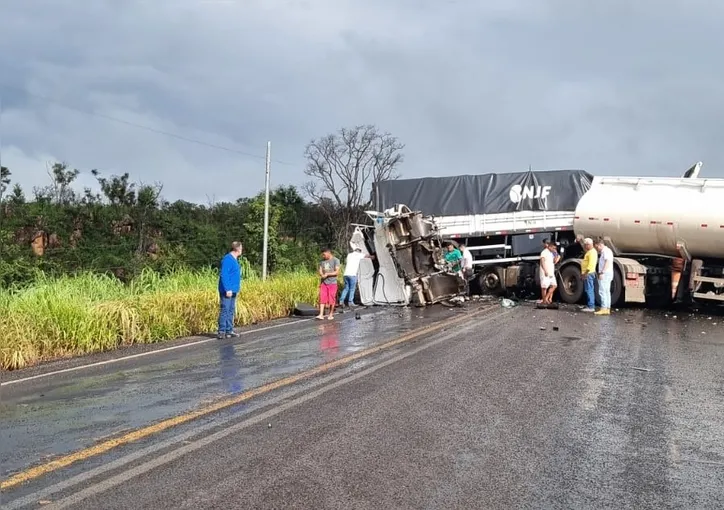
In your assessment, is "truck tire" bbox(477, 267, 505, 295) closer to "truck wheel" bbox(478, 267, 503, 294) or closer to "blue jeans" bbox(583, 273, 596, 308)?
"truck wheel" bbox(478, 267, 503, 294)

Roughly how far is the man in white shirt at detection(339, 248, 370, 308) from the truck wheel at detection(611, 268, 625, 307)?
5.99m

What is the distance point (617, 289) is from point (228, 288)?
9407mm

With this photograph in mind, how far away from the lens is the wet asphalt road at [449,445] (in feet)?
13.3

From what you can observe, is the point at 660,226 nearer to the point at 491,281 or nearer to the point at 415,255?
the point at 491,281

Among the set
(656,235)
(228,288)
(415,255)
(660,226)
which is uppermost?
(660,226)

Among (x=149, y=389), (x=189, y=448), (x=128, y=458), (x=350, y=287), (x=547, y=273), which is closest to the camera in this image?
(x=128, y=458)

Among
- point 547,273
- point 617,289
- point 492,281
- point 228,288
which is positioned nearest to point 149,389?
point 228,288

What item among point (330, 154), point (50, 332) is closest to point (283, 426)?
point (50, 332)

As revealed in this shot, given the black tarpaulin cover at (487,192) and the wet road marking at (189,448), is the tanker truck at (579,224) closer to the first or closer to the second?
the black tarpaulin cover at (487,192)

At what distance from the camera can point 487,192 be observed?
63.2 ft

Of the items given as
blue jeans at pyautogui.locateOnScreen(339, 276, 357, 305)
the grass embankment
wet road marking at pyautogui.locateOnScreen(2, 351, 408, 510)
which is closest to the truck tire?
blue jeans at pyautogui.locateOnScreen(339, 276, 357, 305)

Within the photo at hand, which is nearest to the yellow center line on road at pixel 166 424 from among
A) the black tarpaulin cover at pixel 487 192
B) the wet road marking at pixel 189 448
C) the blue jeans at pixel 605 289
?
the wet road marking at pixel 189 448

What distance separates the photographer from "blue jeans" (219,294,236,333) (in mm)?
11883

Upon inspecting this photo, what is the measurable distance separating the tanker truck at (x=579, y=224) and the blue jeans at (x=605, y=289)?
1.25m
